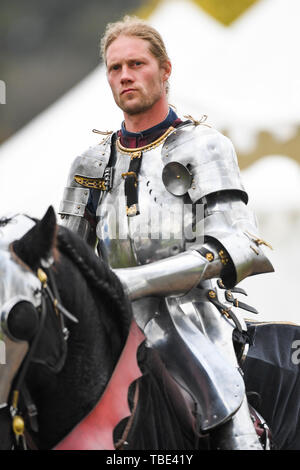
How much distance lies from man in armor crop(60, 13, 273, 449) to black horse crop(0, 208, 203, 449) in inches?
7.4

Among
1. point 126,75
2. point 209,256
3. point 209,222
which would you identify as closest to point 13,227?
point 209,256

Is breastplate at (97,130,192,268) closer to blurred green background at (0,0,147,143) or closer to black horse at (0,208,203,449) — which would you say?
black horse at (0,208,203,449)

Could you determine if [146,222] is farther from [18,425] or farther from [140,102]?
[18,425]

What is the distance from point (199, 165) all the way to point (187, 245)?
0.79 feet

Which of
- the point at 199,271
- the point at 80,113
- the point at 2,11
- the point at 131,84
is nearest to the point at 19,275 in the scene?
the point at 199,271

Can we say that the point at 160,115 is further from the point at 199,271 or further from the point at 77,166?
the point at 199,271

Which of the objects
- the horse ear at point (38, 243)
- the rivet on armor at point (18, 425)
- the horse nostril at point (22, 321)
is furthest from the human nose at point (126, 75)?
the rivet on armor at point (18, 425)

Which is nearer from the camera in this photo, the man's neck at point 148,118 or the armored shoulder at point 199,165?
the armored shoulder at point 199,165

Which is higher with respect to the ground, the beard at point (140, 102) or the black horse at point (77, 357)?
the beard at point (140, 102)

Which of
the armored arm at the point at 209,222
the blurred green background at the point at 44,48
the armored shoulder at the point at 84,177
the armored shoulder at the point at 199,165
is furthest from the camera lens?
the blurred green background at the point at 44,48

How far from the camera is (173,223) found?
2.17 meters

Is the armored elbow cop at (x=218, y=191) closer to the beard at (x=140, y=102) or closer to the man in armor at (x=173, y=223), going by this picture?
the man in armor at (x=173, y=223)

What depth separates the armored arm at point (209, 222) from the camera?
190 cm

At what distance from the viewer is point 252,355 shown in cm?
255
